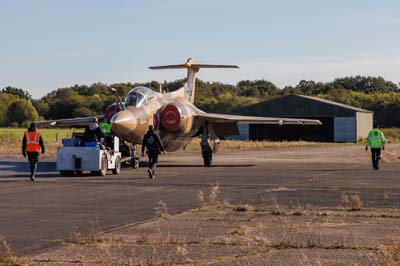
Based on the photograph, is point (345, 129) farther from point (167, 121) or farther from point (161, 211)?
point (161, 211)

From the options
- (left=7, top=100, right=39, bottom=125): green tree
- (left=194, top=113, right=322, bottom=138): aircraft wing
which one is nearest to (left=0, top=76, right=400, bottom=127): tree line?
(left=7, top=100, right=39, bottom=125): green tree

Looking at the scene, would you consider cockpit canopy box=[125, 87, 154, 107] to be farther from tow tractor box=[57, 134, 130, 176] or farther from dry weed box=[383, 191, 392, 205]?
dry weed box=[383, 191, 392, 205]

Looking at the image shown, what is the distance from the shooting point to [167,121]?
29.0 m

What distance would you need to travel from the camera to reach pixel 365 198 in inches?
606

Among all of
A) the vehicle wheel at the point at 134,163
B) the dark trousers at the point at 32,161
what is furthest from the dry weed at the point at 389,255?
the vehicle wheel at the point at 134,163

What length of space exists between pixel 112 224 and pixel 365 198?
20.8ft

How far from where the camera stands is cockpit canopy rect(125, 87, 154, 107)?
2730cm

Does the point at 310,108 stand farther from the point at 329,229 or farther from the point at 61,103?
the point at 329,229

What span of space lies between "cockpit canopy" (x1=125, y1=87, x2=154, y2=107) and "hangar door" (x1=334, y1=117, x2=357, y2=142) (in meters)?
41.6

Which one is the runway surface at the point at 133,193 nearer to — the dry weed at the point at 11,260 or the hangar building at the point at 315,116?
the dry weed at the point at 11,260

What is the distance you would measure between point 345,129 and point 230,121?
3737 cm

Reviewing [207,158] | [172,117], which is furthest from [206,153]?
[172,117]

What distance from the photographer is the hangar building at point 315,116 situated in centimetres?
6738

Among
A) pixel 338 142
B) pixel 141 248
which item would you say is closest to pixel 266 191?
pixel 141 248
